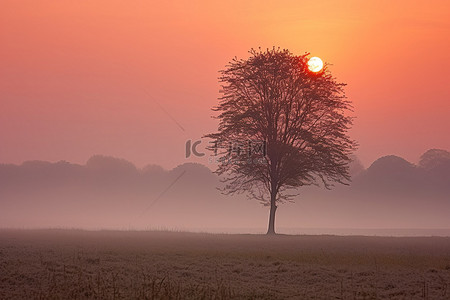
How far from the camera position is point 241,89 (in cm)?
5197

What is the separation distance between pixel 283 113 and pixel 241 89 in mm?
4674

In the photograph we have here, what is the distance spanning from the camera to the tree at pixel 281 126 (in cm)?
5041

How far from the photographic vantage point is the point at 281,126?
51.2 m

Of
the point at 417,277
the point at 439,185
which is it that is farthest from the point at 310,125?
the point at 439,185

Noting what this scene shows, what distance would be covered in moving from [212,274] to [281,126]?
28.6 metres

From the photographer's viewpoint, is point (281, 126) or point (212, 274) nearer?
point (212, 274)

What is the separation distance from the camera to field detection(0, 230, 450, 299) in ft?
67.0

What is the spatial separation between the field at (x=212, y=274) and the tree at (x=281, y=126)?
746 inches

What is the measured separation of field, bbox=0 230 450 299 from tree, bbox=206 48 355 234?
1894cm

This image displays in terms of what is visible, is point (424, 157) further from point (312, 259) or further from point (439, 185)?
point (312, 259)

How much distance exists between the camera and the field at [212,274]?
2042 cm

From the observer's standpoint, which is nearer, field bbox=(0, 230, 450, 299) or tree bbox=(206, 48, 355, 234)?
field bbox=(0, 230, 450, 299)

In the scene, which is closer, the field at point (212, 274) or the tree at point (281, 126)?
the field at point (212, 274)

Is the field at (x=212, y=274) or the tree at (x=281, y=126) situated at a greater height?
the tree at (x=281, y=126)
